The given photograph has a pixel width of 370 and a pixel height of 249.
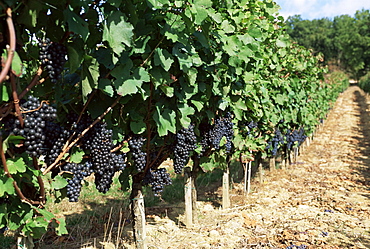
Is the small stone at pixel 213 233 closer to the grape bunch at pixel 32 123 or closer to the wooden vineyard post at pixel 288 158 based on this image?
the grape bunch at pixel 32 123

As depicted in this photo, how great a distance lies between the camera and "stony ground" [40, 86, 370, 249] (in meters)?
4.48

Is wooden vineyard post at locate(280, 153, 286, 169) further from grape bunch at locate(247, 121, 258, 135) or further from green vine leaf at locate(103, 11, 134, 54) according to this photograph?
green vine leaf at locate(103, 11, 134, 54)

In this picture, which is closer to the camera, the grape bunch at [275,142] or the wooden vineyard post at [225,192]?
the wooden vineyard post at [225,192]

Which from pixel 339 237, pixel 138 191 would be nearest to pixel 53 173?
pixel 138 191

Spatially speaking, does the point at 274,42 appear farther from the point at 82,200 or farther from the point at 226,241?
the point at 82,200

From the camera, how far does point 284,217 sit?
18.1 ft

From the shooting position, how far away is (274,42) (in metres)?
6.43

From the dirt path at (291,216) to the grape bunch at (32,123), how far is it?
2.71m

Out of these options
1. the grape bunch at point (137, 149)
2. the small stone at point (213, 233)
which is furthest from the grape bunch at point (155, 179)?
the small stone at point (213, 233)

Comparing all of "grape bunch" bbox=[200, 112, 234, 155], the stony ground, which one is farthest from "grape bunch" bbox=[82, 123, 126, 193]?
"grape bunch" bbox=[200, 112, 234, 155]

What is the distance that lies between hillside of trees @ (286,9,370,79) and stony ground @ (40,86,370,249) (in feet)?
178

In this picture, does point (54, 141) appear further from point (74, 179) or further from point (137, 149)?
point (137, 149)

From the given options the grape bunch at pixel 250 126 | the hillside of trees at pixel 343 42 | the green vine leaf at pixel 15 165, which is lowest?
the green vine leaf at pixel 15 165

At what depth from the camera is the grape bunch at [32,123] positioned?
1.92 meters
